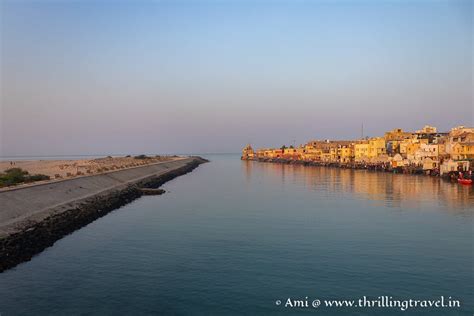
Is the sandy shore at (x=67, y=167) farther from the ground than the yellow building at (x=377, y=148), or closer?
closer

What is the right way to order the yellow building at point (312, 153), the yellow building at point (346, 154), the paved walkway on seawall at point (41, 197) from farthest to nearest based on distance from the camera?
the yellow building at point (312, 153)
the yellow building at point (346, 154)
the paved walkway on seawall at point (41, 197)

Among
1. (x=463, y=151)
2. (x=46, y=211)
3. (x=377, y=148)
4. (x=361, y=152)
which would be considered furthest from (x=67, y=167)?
(x=361, y=152)

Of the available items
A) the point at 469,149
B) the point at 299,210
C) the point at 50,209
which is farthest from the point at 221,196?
the point at 469,149

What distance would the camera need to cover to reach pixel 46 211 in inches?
1039

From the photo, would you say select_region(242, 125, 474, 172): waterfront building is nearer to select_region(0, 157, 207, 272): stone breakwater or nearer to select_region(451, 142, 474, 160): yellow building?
select_region(451, 142, 474, 160): yellow building

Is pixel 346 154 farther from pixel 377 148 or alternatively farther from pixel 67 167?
pixel 67 167

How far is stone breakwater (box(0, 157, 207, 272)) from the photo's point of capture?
1912cm

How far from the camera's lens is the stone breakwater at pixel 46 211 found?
1912cm

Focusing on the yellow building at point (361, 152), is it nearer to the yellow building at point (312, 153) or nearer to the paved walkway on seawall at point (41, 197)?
the yellow building at point (312, 153)

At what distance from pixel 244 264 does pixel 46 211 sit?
15.5 meters

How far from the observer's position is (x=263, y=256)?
728 inches

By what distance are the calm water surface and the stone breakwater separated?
865 mm

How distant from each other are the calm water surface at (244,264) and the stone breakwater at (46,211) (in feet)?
2.84

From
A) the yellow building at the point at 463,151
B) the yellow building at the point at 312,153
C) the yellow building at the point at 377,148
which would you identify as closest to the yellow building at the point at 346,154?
the yellow building at the point at 377,148
